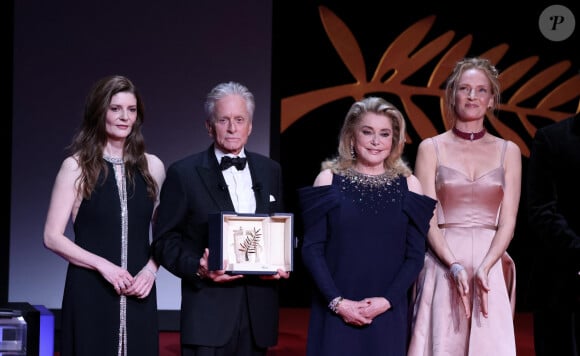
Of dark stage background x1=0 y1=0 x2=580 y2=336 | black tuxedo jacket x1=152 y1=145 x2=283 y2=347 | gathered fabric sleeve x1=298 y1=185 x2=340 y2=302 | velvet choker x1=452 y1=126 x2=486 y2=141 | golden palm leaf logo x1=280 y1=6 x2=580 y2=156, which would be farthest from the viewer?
golden palm leaf logo x1=280 y1=6 x2=580 y2=156

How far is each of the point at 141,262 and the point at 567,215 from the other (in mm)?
1734

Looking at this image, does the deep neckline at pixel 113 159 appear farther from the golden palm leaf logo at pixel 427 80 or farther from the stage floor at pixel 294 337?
the golden palm leaf logo at pixel 427 80

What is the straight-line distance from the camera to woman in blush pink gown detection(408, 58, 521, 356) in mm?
3650

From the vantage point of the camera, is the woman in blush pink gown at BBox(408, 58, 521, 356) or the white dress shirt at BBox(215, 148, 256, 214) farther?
the woman in blush pink gown at BBox(408, 58, 521, 356)

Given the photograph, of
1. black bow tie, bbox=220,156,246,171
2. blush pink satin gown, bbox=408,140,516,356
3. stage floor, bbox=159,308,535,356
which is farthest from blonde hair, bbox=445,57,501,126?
stage floor, bbox=159,308,535,356

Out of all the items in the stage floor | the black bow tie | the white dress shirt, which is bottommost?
the stage floor

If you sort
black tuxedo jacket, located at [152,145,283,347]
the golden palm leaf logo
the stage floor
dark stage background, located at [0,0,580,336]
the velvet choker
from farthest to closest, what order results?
the golden palm leaf logo
dark stage background, located at [0,0,580,336]
the stage floor
the velvet choker
black tuxedo jacket, located at [152,145,283,347]

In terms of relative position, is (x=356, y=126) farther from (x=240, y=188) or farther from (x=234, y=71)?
(x=234, y=71)

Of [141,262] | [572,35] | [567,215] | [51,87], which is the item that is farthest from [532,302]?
[572,35]

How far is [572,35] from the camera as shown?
26.0ft

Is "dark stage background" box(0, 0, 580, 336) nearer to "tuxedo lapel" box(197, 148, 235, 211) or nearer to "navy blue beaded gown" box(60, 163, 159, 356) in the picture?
"navy blue beaded gown" box(60, 163, 159, 356)

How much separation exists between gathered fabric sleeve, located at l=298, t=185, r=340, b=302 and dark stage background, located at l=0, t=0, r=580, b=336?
359 cm

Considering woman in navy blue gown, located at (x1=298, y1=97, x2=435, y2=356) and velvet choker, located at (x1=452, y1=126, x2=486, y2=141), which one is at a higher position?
velvet choker, located at (x1=452, y1=126, x2=486, y2=141)

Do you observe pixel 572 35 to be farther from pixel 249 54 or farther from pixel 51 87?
pixel 51 87
